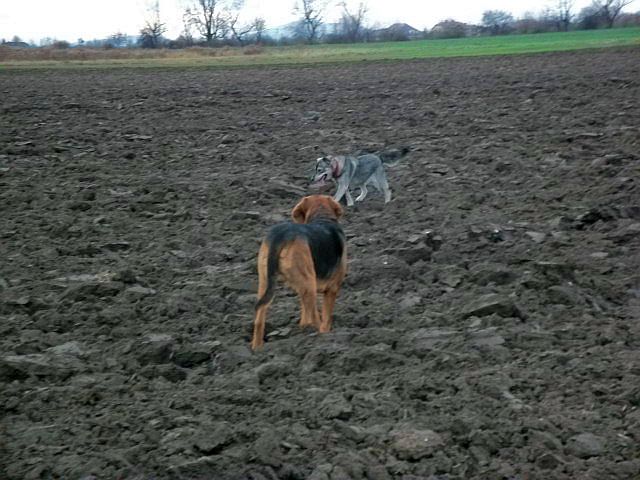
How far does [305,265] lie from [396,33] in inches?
4124

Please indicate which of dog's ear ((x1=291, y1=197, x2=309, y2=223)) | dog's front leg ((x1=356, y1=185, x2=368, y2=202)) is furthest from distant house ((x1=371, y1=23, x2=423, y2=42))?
dog's ear ((x1=291, y1=197, x2=309, y2=223))

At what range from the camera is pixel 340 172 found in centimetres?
1294

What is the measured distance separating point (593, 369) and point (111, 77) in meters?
33.8

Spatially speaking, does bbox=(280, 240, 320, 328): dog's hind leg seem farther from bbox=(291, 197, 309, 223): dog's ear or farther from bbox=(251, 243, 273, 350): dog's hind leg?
bbox=(291, 197, 309, 223): dog's ear

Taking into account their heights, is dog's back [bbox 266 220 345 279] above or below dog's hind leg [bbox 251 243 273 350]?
above

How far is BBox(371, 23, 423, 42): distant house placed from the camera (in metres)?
105

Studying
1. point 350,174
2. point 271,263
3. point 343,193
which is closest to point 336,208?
point 271,263

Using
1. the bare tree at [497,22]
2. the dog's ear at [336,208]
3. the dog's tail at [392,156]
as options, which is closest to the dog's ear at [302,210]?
the dog's ear at [336,208]

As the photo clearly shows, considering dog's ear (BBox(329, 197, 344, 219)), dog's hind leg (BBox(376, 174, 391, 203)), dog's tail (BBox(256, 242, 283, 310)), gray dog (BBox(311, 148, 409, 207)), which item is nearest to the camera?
dog's tail (BBox(256, 242, 283, 310))

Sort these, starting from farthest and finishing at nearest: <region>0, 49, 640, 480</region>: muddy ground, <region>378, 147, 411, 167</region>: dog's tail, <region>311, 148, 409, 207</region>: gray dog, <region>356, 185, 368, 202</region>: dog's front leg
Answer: <region>378, 147, 411, 167</region>: dog's tail, <region>356, 185, 368, 202</region>: dog's front leg, <region>311, 148, 409, 207</region>: gray dog, <region>0, 49, 640, 480</region>: muddy ground

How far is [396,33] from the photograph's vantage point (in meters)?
108

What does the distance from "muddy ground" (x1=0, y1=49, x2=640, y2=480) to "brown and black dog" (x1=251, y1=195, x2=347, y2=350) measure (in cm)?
23

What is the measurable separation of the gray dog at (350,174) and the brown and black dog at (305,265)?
536 centimetres

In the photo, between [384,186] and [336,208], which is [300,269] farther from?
[384,186]
